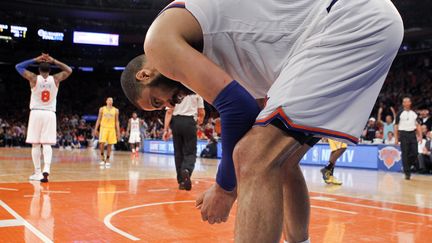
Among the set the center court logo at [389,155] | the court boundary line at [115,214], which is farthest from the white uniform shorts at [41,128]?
the center court logo at [389,155]

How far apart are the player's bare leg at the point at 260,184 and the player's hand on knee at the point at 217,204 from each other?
16cm

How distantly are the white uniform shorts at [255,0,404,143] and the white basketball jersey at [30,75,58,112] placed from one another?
575cm

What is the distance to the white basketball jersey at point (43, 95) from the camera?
6.43m

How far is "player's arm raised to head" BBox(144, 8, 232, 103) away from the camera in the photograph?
4.48 ft

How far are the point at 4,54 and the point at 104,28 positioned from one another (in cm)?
632

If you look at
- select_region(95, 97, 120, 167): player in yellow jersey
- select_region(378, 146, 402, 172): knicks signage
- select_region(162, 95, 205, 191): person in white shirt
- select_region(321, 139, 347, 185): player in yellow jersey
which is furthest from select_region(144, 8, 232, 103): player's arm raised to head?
select_region(378, 146, 402, 172): knicks signage

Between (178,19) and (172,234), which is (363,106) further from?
(172,234)

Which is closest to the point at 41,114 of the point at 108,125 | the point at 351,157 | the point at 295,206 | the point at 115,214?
the point at 115,214

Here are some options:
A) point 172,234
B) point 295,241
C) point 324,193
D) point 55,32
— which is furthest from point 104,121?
point 55,32

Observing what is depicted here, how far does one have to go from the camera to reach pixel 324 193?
18.3 feet

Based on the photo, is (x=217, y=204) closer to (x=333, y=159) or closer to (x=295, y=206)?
(x=295, y=206)

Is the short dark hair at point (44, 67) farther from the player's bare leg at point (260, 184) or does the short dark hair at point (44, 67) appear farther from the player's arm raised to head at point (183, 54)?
the player's bare leg at point (260, 184)

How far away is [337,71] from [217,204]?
1.97ft

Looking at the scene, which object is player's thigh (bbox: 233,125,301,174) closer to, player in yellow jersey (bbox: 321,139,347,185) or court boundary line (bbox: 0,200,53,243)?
court boundary line (bbox: 0,200,53,243)
